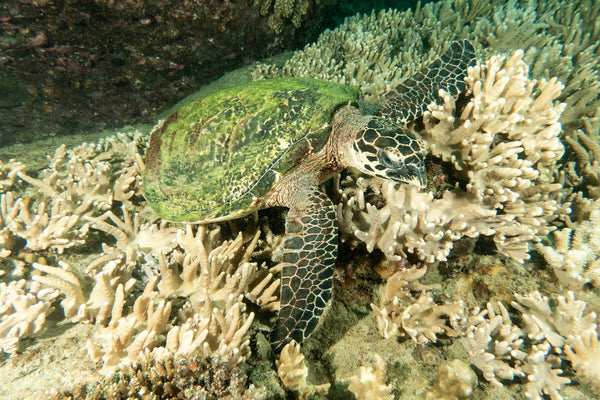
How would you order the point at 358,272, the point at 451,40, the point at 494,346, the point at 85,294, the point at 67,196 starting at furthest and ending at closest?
the point at 451,40 < the point at 67,196 < the point at 358,272 < the point at 85,294 < the point at 494,346

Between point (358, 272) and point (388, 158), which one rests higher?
point (388, 158)

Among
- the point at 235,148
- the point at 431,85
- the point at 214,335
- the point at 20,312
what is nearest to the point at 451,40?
the point at 431,85

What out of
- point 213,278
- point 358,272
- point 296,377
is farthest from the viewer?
point 358,272

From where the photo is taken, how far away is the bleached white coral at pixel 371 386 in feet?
6.16

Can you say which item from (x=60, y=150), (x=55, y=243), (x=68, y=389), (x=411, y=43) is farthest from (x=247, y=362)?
(x=411, y=43)

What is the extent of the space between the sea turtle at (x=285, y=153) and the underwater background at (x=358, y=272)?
0.26m

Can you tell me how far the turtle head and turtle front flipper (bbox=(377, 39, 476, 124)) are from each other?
397mm

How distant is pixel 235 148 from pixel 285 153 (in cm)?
54

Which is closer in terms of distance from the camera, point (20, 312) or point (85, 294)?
point (20, 312)

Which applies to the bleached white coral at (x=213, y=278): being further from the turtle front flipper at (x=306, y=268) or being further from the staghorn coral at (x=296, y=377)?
the staghorn coral at (x=296, y=377)

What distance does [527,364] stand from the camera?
2.08 metres

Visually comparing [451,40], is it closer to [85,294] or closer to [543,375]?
[543,375]

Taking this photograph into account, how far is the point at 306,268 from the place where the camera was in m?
2.32

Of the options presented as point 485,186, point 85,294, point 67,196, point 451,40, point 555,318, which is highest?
point 67,196
